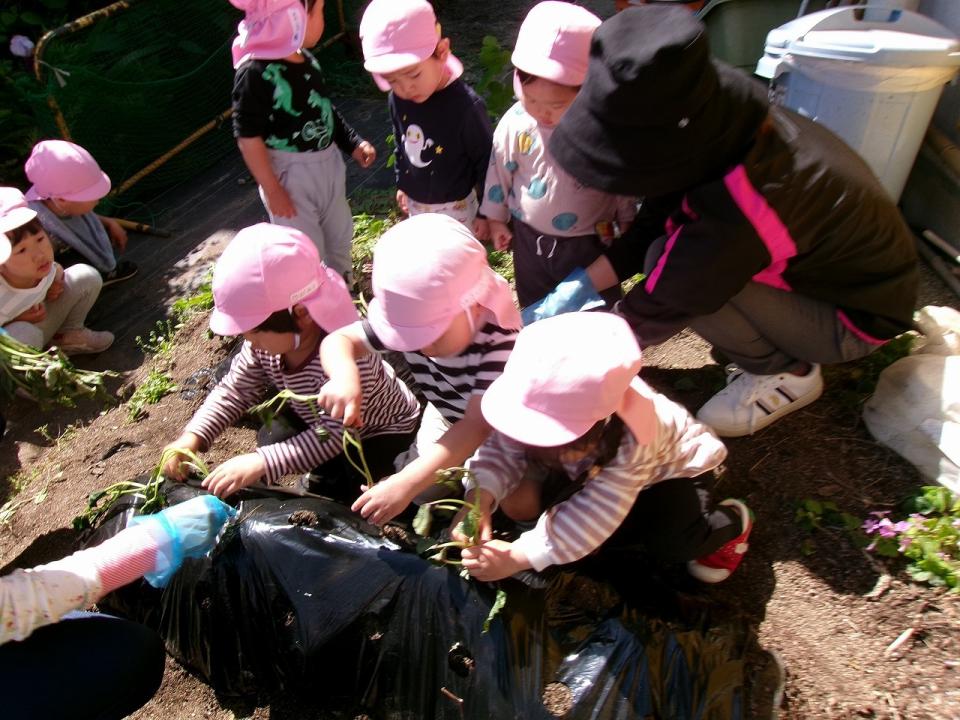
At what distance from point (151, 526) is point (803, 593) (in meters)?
1.72

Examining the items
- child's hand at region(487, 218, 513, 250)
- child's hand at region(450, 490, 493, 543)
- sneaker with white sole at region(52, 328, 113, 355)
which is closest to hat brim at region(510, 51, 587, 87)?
child's hand at region(487, 218, 513, 250)

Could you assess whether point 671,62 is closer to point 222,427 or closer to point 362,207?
point 222,427

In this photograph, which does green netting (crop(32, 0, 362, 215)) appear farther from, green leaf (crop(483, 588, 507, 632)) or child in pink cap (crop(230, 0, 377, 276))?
green leaf (crop(483, 588, 507, 632))

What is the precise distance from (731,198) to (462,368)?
0.83 metres

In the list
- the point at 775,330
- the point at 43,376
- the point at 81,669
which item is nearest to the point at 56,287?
the point at 43,376

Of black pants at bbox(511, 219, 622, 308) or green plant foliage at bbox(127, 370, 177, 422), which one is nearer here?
black pants at bbox(511, 219, 622, 308)

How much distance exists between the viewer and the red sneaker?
191 cm

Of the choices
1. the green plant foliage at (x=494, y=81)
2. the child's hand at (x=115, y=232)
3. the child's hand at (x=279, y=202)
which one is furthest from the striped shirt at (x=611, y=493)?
the child's hand at (x=115, y=232)

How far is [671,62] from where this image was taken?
5.58ft

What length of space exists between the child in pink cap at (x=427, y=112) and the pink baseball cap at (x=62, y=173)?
208 centimetres

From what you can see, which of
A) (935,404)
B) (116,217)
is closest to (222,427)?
(935,404)

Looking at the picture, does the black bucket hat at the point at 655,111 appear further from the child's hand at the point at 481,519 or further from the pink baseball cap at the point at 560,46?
the child's hand at the point at 481,519

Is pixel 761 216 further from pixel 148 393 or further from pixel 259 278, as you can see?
pixel 148 393

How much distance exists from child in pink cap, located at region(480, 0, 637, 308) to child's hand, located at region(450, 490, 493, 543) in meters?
1.00
